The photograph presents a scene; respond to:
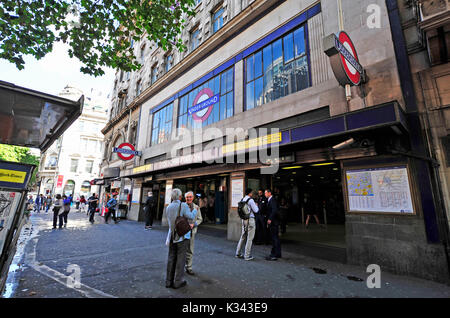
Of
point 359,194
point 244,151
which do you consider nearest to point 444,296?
point 359,194

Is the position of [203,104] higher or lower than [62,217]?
higher

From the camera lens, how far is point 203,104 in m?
13.1

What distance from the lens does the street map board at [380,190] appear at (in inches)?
211

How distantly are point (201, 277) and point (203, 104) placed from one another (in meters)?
10.4

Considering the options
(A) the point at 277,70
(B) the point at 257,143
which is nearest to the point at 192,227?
(B) the point at 257,143

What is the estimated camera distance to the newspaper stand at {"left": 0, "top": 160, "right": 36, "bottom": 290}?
3635mm

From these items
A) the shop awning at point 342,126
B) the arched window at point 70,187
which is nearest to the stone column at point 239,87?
the shop awning at point 342,126

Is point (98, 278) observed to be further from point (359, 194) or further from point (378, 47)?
point (378, 47)

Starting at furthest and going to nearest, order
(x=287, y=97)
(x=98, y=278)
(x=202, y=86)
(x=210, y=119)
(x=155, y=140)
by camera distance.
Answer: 1. (x=155, y=140)
2. (x=202, y=86)
3. (x=210, y=119)
4. (x=287, y=97)
5. (x=98, y=278)

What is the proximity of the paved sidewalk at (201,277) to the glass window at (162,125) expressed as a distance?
10.7 metres

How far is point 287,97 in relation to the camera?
8711 millimetres

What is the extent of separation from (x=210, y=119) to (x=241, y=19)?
557cm

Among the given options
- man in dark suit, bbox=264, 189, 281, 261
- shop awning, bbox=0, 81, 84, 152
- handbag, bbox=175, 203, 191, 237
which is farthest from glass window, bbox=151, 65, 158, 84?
handbag, bbox=175, 203, 191, 237

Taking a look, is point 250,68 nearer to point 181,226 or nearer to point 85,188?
point 181,226
